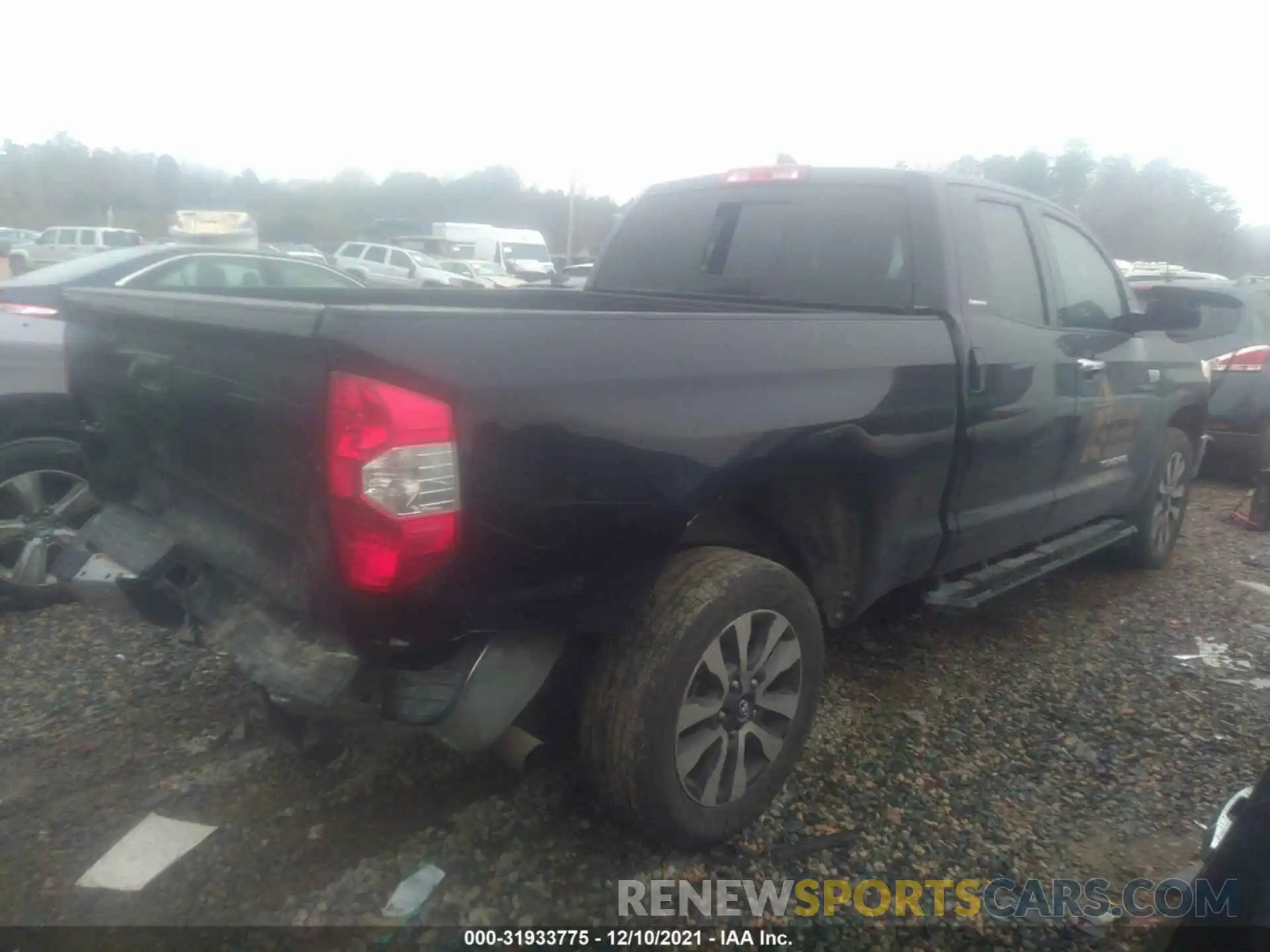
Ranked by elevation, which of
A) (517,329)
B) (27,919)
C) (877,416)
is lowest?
(27,919)

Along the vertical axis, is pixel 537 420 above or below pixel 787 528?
above

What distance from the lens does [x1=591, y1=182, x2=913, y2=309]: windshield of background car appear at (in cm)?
350

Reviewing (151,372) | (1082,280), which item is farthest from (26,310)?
(1082,280)

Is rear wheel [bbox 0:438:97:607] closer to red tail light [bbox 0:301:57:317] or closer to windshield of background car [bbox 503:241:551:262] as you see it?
red tail light [bbox 0:301:57:317]

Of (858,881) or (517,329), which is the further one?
(858,881)

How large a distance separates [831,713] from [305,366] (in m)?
2.32

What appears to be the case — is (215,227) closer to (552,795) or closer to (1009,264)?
(1009,264)

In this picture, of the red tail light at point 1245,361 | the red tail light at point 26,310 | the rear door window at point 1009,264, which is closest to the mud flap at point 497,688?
the rear door window at point 1009,264

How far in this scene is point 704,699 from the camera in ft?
8.25

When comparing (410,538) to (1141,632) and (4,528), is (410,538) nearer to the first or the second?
(4,528)

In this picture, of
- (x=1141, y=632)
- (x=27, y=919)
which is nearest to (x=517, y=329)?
(x=27, y=919)

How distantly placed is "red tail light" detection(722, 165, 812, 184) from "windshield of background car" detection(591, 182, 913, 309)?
34 millimetres

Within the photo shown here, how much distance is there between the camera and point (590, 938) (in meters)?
2.29

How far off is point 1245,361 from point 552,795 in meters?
6.83
